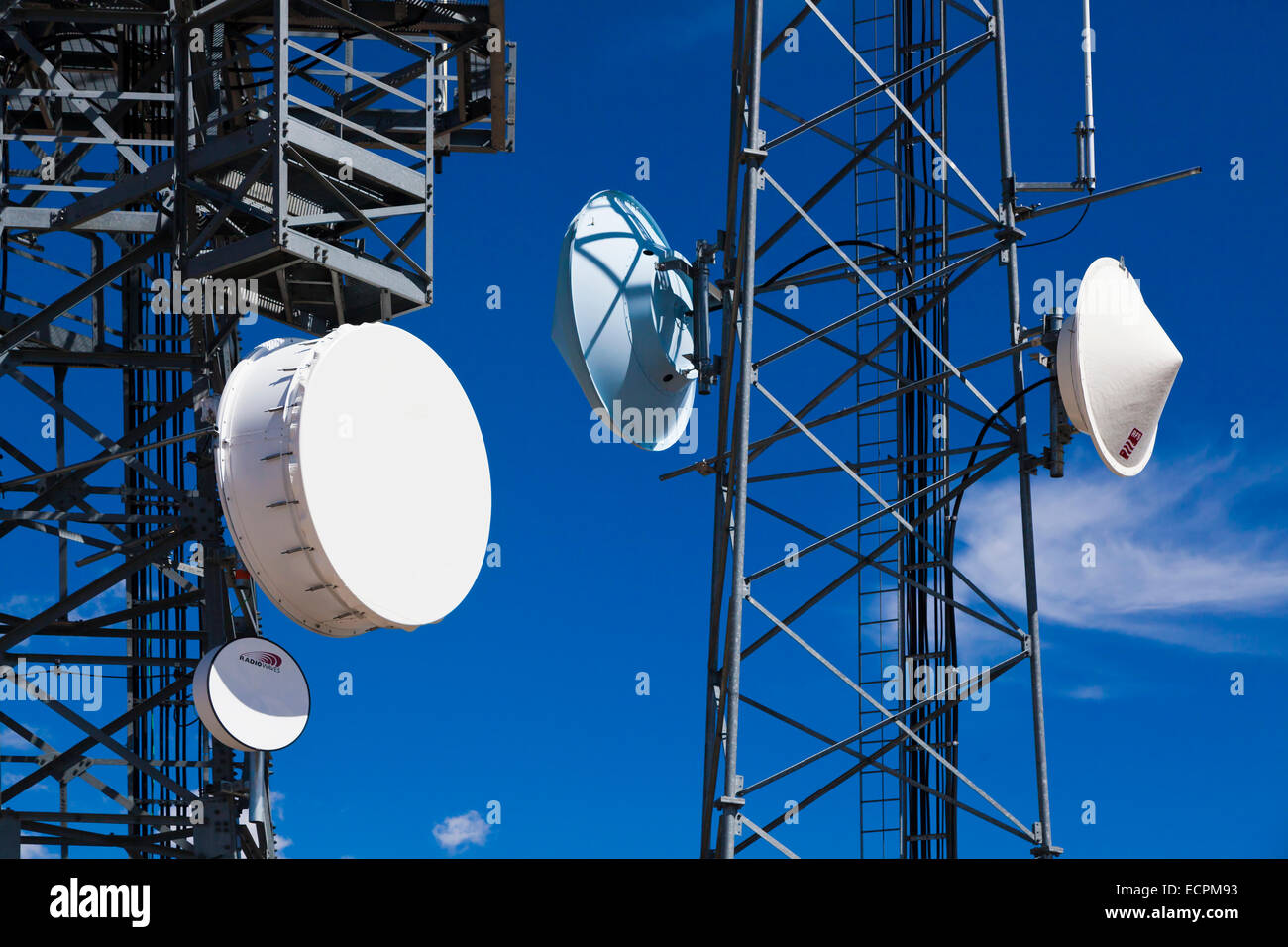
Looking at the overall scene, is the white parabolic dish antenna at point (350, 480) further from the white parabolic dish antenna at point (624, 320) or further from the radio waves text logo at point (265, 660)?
the white parabolic dish antenna at point (624, 320)

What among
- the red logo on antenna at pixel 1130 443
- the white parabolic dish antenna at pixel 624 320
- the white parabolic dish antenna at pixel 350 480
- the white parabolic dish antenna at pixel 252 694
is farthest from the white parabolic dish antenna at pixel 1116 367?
the white parabolic dish antenna at pixel 252 694

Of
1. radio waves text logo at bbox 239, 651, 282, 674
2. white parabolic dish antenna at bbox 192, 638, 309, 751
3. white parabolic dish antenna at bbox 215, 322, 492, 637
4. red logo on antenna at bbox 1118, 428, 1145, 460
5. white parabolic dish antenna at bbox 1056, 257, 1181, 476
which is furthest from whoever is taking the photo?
radio waves text logo at bbox 239, 651, 282, 674

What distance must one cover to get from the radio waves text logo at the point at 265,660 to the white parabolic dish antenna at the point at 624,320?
5255mm

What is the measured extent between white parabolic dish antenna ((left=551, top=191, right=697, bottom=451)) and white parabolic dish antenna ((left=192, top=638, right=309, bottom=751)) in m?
5.30

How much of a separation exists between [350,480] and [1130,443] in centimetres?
906

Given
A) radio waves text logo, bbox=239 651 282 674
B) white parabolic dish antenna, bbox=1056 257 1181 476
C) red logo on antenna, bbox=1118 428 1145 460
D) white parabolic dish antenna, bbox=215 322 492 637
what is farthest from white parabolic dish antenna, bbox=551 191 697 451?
red logo on antenna, bbox=1118 428 1145 460

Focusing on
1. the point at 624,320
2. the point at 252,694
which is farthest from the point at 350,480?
the point at 624,320

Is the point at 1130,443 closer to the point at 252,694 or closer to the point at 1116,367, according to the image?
the point at 1116,367

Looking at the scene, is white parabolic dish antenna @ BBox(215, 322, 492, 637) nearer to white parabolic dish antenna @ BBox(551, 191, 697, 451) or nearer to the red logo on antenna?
white parabolic dish antenna @ BBox(551, 191, 697, 451)

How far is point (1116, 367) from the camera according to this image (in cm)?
1991

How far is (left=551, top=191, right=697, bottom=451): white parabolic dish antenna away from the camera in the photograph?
22859mm

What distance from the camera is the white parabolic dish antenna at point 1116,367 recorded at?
19.6m
